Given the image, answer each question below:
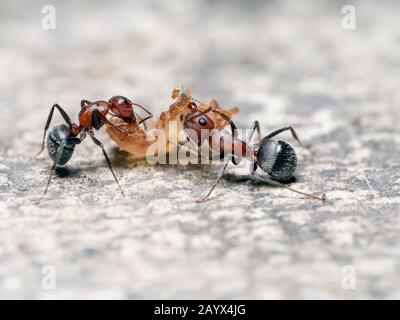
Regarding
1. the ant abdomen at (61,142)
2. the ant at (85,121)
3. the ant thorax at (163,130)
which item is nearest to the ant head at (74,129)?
the ant at (85,121)

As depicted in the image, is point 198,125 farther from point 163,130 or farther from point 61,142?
point 61,142

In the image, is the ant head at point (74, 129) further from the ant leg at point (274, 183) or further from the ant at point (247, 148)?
the ant leg at point (274, 183)

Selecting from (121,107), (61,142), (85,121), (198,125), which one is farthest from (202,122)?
(61,142)

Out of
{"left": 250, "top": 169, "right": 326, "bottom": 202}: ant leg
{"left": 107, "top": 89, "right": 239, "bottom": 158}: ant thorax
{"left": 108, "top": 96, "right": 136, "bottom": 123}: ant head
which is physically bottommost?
{"left": 250, "top": 169, "right": 326, "bottom": 202}: ant leg

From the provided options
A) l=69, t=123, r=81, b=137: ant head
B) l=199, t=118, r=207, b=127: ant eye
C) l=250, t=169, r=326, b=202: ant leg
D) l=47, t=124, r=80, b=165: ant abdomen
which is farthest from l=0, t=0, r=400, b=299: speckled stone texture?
l=199, t=118, r=207, b=127: ant eye

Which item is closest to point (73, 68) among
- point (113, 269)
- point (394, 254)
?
point (113, 269)

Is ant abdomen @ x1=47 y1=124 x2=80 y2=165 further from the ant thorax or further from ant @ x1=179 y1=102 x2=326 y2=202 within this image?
ant @ x1=179 y1=102 x2=326 y2=202
